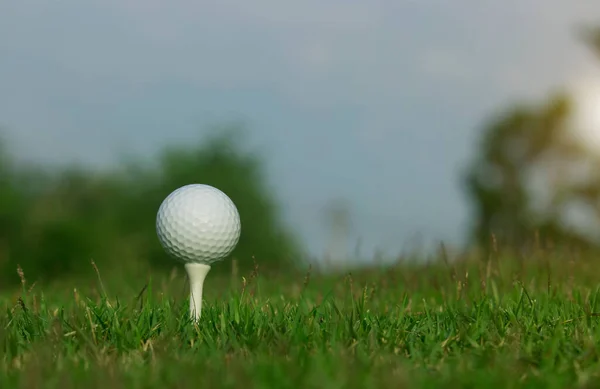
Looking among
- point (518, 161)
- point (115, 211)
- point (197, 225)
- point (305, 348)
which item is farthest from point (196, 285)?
point (518, 161)

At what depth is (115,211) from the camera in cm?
1866

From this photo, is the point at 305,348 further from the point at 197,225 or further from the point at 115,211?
the point at 115,211

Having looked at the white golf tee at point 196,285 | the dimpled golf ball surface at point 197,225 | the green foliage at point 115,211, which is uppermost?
the dimpled golf ball surface at point 197,225

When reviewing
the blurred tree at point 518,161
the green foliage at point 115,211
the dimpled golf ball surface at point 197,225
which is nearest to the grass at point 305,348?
the dimpled golf ball surface at point 197,225

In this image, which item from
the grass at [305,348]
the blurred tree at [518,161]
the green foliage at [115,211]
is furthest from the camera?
the blurred tree at [518,161]

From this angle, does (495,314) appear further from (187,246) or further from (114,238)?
(114,238)

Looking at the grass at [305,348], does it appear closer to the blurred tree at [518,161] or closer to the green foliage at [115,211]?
the green foliage at [115,211]

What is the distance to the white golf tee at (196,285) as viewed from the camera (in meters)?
4.15

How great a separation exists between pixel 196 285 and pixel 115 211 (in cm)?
1505

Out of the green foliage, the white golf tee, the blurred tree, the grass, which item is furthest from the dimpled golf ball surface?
the blurred tree

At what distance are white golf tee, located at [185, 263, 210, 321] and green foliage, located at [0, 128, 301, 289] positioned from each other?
→ 11.7 metres

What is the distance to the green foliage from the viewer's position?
53.1ft

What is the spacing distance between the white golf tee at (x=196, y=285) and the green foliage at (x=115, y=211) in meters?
11.7

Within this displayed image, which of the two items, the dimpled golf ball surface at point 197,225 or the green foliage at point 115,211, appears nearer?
the dimpled golf ball surface at point 197,225
